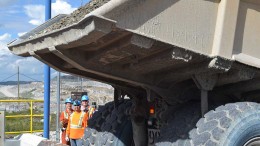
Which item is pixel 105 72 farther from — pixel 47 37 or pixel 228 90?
pixel 228 90

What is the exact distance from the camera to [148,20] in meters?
3.74

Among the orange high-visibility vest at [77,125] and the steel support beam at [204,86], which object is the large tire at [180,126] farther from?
the orange high-visibility vest at [77,125]

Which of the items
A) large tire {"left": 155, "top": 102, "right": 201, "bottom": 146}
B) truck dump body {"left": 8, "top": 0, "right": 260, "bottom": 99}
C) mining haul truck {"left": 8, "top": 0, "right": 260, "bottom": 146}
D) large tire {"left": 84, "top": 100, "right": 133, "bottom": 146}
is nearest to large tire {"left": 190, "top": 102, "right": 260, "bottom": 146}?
mining haul truck {"left": 8, "top": 0, "right": 260, "bottom": 146}

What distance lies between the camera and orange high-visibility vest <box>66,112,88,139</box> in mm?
9219

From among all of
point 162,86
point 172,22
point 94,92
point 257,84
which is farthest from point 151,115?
point 94,92

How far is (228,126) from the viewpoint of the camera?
13.3ft

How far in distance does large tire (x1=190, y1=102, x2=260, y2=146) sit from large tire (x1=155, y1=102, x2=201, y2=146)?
0.12 meters

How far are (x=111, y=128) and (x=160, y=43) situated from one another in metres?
1.97

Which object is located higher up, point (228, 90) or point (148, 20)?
point (148, 20)

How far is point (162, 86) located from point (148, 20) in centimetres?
120

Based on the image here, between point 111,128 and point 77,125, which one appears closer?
point 111,128

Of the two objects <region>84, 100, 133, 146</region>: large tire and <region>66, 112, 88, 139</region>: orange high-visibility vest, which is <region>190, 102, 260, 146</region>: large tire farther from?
<region>66, 112, 88, 139</region>: orange high-visibility vest

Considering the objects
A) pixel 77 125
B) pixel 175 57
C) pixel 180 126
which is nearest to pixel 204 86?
pixel 180 126

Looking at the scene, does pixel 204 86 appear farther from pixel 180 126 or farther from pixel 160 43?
pixel 160 43
